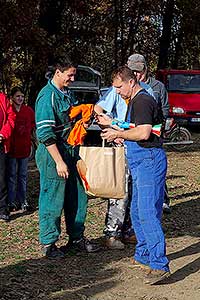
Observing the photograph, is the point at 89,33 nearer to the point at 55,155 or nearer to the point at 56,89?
the point at 56,89

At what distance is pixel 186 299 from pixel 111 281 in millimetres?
782

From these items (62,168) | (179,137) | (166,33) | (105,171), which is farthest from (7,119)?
(166,33)

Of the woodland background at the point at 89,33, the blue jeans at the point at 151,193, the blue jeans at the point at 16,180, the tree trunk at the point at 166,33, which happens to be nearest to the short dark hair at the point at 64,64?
the blue jeans at the point at 151,193

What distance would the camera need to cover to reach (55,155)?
623cm

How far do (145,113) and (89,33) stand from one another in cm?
1795

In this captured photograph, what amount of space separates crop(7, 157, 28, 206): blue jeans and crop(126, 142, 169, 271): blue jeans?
345cm

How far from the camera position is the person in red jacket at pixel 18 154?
9062 millimetres

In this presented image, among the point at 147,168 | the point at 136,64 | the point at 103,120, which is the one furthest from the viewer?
the point at 136,64

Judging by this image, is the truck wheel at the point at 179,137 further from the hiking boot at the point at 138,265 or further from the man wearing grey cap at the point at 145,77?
the hiking boot at the point at 138,265

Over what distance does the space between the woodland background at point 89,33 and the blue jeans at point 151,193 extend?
24.0ft

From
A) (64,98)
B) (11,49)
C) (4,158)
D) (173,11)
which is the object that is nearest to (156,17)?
(173,11)

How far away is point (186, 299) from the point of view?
5574 mm

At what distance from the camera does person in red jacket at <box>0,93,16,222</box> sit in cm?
861

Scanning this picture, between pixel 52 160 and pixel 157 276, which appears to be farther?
pixel 52 160
